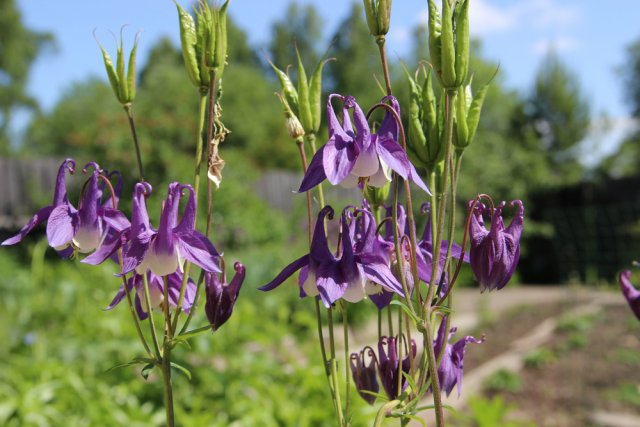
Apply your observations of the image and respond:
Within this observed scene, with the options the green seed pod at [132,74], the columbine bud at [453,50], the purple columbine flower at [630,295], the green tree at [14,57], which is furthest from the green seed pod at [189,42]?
the green tree at [14,57]

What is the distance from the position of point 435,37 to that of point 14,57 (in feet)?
88.0

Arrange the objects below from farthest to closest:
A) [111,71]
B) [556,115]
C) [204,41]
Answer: [556,115]
[111,71]
[204,41]

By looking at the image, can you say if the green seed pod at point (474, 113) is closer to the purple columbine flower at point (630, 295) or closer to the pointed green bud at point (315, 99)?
the pointed green bud at point (315, 99)

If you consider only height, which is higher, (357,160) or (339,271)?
(357,160)

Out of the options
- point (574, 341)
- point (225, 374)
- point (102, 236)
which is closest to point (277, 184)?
point (574, 341)

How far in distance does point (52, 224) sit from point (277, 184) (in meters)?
13.4

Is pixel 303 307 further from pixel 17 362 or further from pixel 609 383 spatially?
pixel 17 362

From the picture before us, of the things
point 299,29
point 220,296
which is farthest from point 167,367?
point 299,29

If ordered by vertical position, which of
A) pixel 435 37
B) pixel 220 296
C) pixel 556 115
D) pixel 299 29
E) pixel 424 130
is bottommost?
pixel 220 296

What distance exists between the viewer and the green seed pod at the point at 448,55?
0.72 m

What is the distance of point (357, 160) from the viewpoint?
72cm

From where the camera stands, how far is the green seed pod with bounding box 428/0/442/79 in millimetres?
749

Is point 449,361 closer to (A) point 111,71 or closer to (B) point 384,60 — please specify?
(B) point 384,60

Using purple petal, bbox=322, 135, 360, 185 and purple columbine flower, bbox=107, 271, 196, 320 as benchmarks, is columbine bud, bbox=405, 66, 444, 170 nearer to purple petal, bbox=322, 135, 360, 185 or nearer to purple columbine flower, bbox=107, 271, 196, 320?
purple petal, bbox=322, 135, 360, 185
